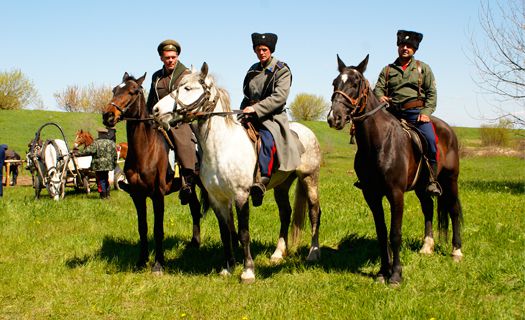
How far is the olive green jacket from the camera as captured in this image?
7.41 meters

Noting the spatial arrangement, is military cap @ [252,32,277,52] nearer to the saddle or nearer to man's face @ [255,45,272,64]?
man's face @ [255,45,272,64]

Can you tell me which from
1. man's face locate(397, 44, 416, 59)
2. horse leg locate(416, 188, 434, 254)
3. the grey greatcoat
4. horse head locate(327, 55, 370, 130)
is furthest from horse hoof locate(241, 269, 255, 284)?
man's face locate(397, 44, 416, 59)

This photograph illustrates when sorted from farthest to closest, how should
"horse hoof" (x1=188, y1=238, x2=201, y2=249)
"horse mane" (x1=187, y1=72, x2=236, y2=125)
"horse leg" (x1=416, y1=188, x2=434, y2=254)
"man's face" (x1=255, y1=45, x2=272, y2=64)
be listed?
"horse hoof" (x1=188, y1=238, x2=201, y2=249), "horse leg" (x1=416, y1=188, x2=434, y2=254), "man's face" (x1=255, y1=45, x2=272, y2=64), "horse mane" (x1=187, y1=72, x2=236, y2=125)

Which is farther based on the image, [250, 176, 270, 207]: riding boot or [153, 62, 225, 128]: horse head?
[250, 176, 270, 207]: riding boot

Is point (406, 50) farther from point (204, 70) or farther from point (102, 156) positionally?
point (102, 156)

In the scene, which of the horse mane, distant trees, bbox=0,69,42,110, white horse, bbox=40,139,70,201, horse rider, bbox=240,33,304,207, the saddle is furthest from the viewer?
distant trees, bbox=0,69,42,110

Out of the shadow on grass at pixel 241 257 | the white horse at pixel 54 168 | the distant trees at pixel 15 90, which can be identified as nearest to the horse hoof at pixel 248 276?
the shadow on grass at pixel 241 257

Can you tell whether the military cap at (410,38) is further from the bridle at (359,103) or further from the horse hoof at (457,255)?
the horse hoof at (457,255)

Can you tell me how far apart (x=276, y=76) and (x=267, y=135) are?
838mm

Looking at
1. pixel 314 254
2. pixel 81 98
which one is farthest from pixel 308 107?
pixel 314 254

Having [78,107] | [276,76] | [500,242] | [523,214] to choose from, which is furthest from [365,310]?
[78,107]

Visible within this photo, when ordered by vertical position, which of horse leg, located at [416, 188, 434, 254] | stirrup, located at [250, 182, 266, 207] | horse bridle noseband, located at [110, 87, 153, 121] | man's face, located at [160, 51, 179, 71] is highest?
man's face, located at [160, 51, 179, 71]

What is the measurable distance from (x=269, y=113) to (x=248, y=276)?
7.22 ft

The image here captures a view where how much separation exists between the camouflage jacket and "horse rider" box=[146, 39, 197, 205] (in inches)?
361
